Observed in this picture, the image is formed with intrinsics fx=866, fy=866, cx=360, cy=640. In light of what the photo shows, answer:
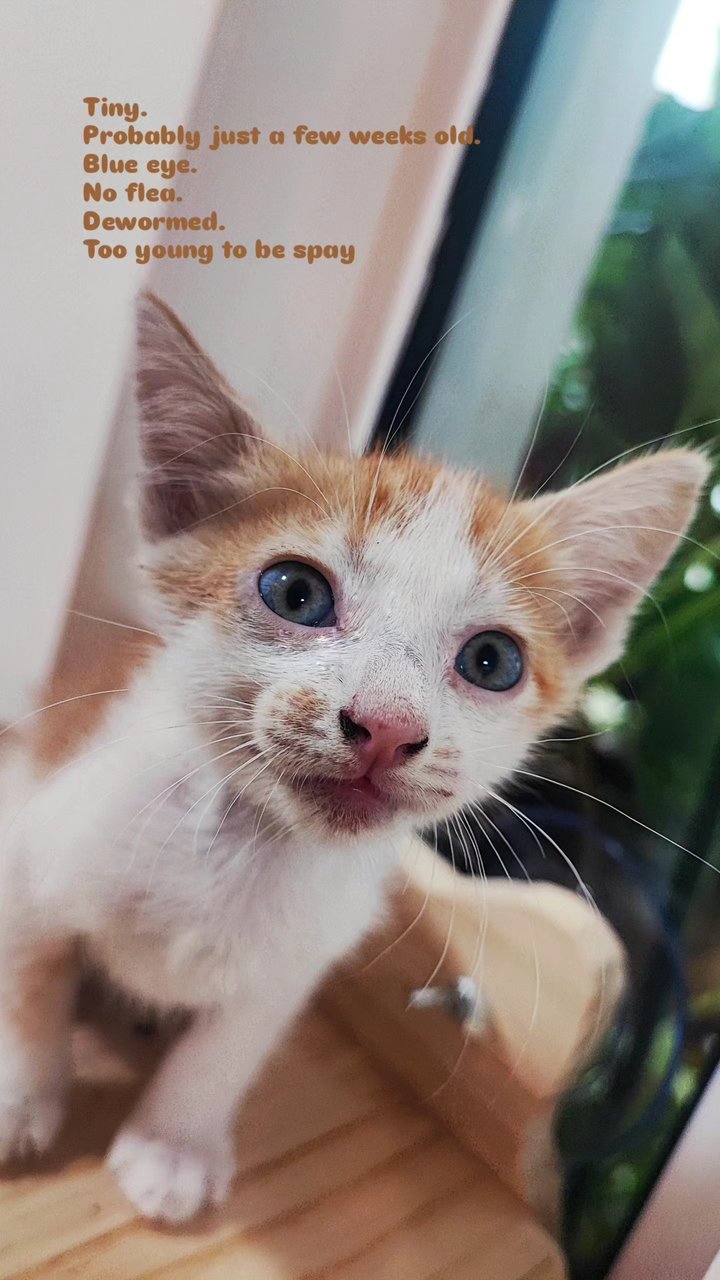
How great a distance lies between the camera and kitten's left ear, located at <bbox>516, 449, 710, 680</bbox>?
0.51m

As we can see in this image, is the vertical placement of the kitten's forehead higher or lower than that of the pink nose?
higher

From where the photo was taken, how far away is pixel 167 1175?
0.51 meters

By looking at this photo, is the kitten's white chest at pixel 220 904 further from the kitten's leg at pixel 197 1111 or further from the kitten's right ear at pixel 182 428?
the kitten's right ear at pixel 182 428

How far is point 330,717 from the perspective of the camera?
44 cm

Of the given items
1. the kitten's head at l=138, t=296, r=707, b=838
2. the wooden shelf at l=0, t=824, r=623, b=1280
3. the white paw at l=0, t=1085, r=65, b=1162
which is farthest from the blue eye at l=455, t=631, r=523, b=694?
the white paw at l=0, t=1085, r=65, b=1162

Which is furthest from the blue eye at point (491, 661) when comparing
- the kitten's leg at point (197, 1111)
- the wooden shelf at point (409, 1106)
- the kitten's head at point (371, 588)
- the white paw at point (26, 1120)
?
the white paw at point (26, 1120)

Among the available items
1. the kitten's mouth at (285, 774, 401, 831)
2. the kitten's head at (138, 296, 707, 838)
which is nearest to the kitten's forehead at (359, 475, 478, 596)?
the kitten's head at (138, 296, 707, 838)

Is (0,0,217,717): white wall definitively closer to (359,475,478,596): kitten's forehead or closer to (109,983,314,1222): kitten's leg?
(359,475,478,596): kitten's forehead

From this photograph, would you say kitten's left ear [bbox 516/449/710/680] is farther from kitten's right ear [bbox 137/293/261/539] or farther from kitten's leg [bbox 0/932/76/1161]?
kitten's leg [bbox 0/932/76/1161]

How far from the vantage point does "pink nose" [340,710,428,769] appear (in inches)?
17.1

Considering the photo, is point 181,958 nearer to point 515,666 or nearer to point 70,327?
point 515,666

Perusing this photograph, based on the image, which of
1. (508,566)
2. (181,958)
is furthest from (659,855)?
(181,958)

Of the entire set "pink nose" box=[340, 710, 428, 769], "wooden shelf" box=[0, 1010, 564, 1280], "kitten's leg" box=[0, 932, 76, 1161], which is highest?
"pink nose" box=[340, 710, 428, 769]

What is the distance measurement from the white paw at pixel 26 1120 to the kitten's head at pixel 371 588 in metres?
0.22
